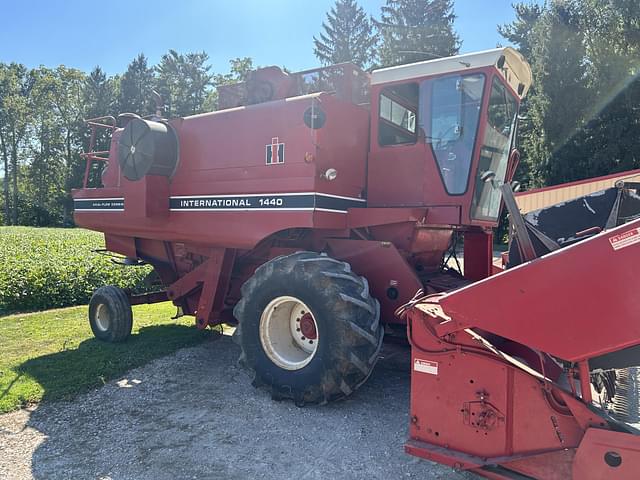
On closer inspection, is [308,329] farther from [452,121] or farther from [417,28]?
[417,28]

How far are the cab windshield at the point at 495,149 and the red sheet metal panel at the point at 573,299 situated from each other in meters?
2.23

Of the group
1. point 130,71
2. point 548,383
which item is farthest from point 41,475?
point 130,71

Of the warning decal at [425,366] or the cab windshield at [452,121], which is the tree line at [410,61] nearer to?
the cab windshield at [452,121]

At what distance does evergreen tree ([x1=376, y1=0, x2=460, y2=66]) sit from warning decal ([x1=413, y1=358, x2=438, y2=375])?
31813mm

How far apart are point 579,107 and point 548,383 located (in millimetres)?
24350

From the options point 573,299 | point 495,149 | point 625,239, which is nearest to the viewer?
point 625,239

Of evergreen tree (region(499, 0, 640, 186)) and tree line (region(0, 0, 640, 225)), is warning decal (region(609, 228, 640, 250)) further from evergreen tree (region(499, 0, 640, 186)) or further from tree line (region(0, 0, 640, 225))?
evergreen tree (region(499, 0, 640, 186))

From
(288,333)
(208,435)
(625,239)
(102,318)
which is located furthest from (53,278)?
(625,239)

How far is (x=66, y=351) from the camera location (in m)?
6.31

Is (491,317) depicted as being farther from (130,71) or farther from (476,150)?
(130,71)

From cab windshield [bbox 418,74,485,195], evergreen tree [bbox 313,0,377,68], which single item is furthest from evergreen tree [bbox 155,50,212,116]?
cab windshield [bbox 418,74,485,195]

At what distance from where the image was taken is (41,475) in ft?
11.1

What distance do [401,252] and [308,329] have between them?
137 centimetres

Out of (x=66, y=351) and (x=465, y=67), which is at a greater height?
(x=465, y=67)
